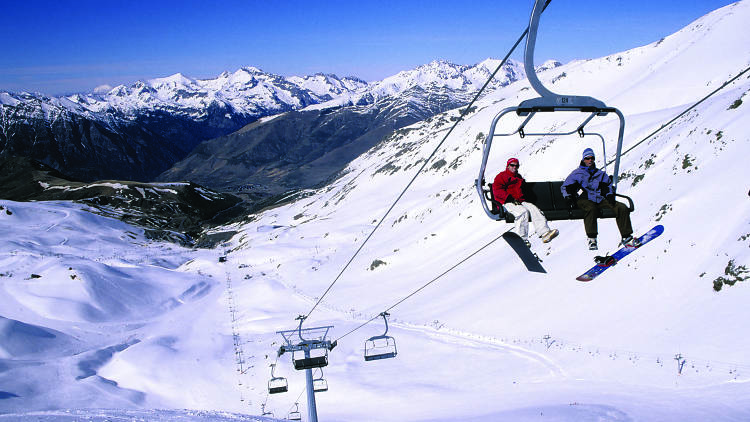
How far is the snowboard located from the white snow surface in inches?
342

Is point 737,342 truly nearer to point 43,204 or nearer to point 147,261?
point 147,261

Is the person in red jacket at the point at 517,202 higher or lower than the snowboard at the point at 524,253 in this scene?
higher

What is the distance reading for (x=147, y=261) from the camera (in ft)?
279

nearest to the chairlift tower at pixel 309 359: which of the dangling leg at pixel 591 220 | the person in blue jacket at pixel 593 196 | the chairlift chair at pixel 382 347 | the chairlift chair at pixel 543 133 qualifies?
the chairlift chair at pixel 382 347

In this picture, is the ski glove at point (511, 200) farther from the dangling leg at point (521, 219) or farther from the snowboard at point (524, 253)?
the snowboard at point (524, 253)

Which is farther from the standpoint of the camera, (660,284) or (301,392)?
(301,392)

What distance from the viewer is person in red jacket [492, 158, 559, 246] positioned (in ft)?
38.5

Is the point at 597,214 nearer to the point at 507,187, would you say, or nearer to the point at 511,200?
the point at 511,200

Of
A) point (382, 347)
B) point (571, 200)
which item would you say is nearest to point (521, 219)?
point (571, 200)

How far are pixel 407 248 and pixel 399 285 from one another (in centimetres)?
901

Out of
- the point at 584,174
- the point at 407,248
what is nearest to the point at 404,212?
the point at 407,248

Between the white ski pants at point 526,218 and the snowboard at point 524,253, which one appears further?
the white ski pants at point 526,218

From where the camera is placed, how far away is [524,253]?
37.7 ft

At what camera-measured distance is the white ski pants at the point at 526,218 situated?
38.4ft
